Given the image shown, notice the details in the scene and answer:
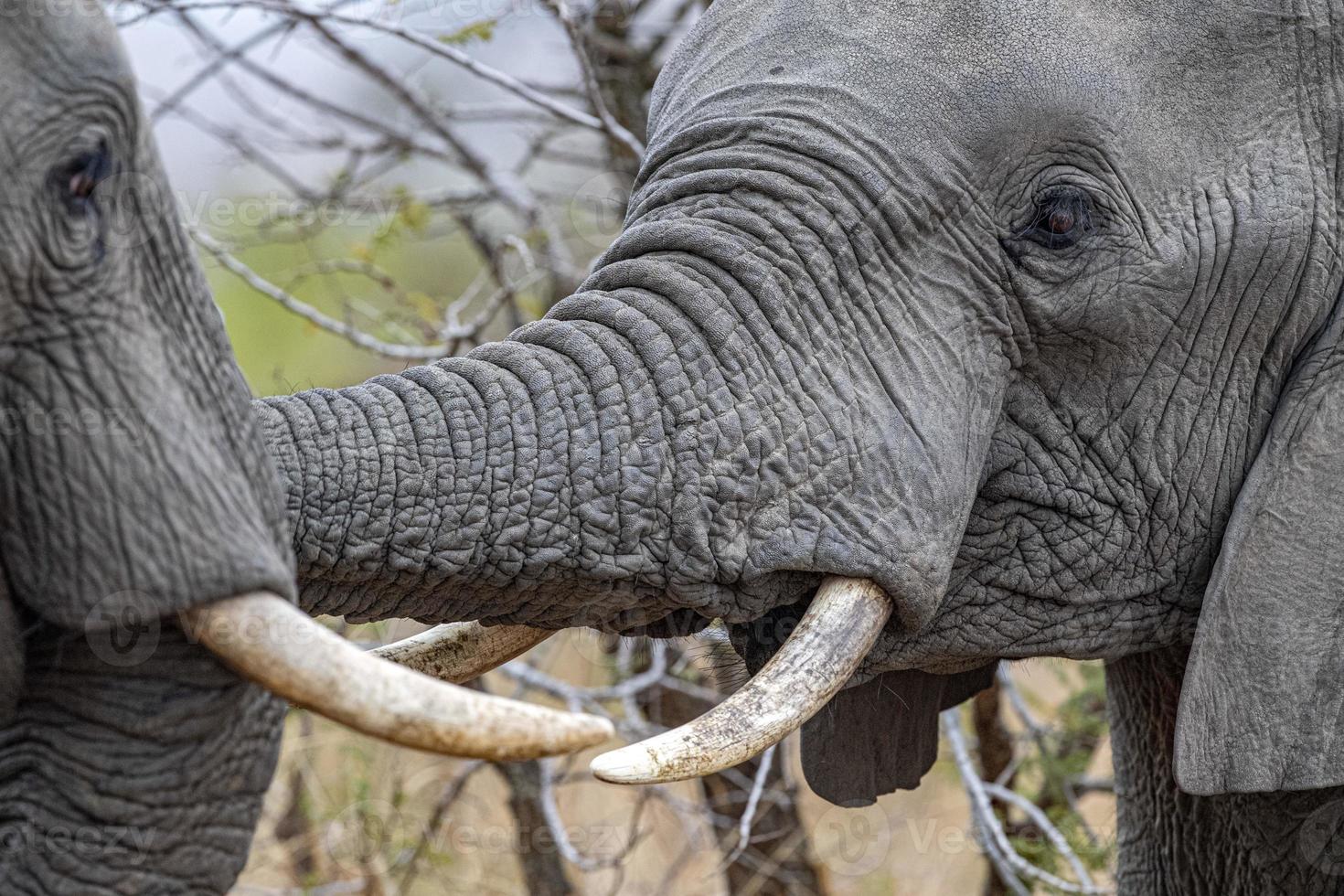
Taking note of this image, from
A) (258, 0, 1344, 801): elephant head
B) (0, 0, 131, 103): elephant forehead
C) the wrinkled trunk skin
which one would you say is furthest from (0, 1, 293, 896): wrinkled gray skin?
the wrinkled trunk skin

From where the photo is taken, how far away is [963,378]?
97.6 inches

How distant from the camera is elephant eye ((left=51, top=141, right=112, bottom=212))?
1.68m

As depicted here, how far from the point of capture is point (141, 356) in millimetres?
1743

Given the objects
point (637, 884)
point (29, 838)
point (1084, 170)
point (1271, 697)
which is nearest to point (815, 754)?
point (1271, 697)

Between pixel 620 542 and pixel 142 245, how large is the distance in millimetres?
776

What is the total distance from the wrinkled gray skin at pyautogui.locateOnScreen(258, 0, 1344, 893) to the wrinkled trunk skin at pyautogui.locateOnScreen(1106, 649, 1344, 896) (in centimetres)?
8

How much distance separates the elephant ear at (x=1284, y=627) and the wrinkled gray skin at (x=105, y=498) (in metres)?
1.35

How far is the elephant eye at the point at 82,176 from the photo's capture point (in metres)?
1.68

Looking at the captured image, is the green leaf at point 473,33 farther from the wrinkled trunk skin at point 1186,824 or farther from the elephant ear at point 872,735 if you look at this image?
the wrinkled trunk skin at point 1186,824

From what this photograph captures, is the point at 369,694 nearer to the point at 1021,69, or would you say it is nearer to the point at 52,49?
the point at 52,49

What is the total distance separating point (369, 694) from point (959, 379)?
1097 mm

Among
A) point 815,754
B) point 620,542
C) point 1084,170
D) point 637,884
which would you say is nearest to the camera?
point 620,542

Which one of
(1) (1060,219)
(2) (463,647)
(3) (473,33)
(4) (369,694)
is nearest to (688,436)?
(2) (463,647)

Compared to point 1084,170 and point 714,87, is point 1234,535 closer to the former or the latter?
point 1084,170
